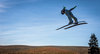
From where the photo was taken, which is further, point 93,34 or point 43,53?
point 43,53

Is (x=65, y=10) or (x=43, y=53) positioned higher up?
(x=65, y=10)

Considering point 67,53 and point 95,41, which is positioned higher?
point 95,41

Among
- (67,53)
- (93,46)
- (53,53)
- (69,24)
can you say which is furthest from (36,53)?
(69,24)

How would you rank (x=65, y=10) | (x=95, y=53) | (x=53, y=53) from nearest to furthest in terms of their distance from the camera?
(x=65, y=10), (x=95, y=53), (x=53, y=53)

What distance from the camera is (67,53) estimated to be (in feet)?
158

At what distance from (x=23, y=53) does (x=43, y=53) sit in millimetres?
6503

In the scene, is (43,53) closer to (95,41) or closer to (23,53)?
(23,53)

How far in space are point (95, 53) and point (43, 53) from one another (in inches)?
613

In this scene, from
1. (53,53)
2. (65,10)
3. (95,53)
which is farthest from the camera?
(53,53)

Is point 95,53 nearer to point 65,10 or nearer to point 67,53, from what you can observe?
point 67,53

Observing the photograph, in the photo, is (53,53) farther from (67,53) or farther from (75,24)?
(75,24)

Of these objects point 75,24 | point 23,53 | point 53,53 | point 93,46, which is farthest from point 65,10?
point 23,53

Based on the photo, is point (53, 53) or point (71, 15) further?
point (53, 53)

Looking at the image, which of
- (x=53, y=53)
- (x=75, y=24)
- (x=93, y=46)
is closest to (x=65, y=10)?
(x=75, y=24)
